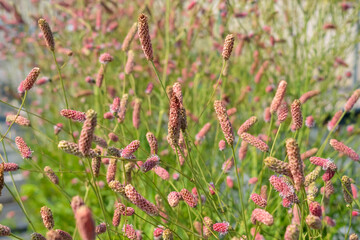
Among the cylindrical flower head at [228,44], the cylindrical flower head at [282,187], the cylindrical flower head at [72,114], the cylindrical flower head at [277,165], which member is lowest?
the cylindrical flower head at [282,187]

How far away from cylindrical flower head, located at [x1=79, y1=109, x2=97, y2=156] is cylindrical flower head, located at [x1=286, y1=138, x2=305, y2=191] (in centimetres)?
30

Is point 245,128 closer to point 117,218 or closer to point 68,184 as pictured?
point 117,218

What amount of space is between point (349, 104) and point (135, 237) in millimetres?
732

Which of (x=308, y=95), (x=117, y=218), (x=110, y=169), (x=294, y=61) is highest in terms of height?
(x=294, y=61)

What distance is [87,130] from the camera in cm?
64

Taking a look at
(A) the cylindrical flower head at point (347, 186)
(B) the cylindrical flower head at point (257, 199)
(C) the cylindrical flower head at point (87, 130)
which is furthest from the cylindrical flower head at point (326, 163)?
(C) the cylindrical flower head at point (87, 130)

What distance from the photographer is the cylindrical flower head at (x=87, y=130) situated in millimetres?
631

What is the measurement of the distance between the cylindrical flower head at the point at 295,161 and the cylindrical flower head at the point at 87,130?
0.30 meters

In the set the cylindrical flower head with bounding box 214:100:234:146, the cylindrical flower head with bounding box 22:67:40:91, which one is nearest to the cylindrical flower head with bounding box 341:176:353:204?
the cylindrical flower head with bounding box 214:100:234:146

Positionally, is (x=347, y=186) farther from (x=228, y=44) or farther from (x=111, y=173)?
(x=111, y=173)

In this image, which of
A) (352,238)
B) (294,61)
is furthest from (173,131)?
(294,61)

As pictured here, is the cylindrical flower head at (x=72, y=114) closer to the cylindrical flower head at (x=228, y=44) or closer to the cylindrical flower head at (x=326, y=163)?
the cylindrical flower head at (x=228, y=44)

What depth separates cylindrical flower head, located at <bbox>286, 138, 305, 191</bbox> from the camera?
0.65 meters

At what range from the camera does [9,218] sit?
256 centimetres
